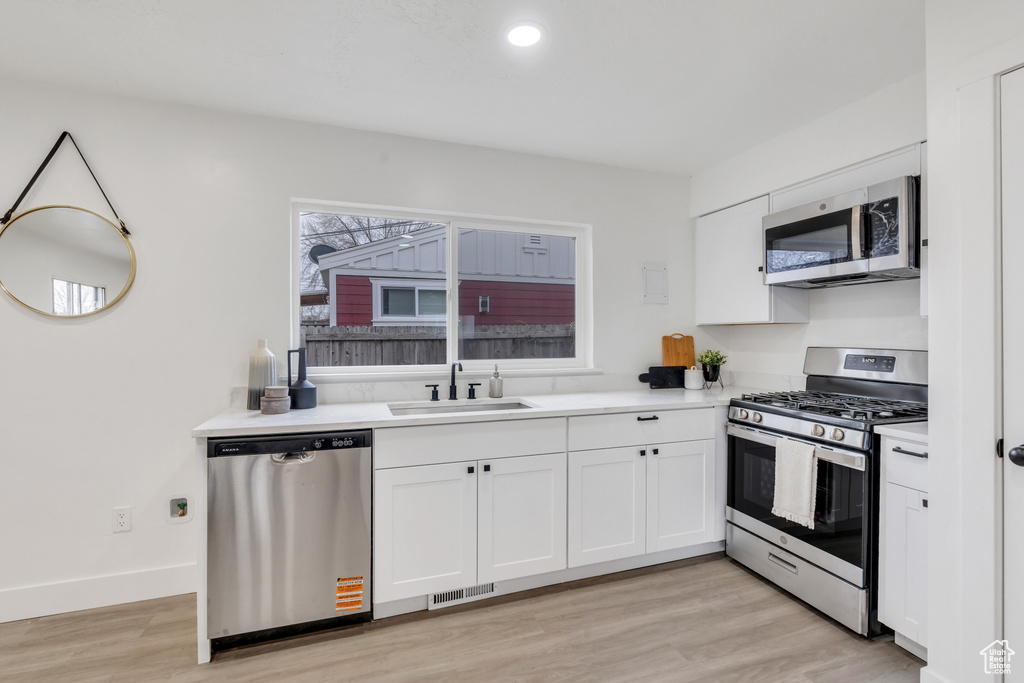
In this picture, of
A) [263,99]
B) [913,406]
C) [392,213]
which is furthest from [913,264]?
[263,99]

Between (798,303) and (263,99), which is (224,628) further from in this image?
(798,303)

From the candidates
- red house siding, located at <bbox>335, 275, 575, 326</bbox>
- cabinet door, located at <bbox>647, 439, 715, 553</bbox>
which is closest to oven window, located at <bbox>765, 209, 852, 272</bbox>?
cabinet door, located at <bbox>647, 439, 715, 553</bbox>

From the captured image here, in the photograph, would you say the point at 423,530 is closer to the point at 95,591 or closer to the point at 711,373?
the point at 95,591

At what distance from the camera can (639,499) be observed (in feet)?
8.68

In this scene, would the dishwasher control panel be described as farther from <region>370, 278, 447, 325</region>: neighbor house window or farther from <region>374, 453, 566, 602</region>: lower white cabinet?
<region>370, 278, 447, 325</region>: neighbor house window

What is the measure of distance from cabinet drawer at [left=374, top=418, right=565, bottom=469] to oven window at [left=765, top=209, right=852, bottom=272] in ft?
4.98

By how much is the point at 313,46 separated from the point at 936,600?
9.99ft

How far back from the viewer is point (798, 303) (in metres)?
2.97

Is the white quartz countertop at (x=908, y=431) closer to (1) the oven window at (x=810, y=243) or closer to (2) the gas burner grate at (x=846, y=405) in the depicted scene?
(2) the gas burner grate at (x=846, y=405)

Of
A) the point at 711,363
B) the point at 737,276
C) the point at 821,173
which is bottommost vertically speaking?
the point at 711,363

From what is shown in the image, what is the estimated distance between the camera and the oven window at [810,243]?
239 cm

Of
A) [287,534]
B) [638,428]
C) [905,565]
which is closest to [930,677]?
[905,565]

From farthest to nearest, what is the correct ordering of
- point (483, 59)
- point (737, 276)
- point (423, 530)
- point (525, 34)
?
1. point (737, 276)
2. point (423, 530)
3. point (483, 59)
4. point (525, 34)

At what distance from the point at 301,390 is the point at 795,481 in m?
2.39
